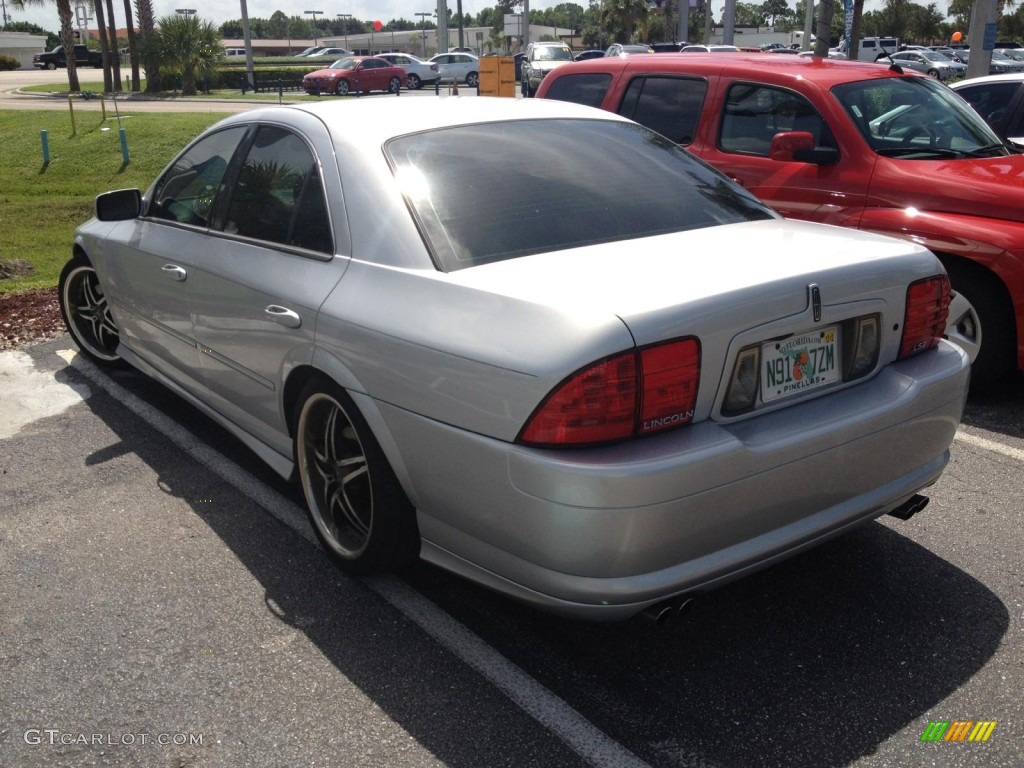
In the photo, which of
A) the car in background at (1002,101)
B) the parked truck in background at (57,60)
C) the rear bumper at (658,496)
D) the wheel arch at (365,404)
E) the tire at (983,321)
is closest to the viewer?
the rear bumper at (658,496)

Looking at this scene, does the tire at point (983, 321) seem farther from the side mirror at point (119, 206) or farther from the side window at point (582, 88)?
the side mirror at point (119, 206)

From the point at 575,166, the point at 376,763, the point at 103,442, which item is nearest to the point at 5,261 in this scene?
the point at 103,442

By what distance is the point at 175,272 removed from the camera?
4.45 metres

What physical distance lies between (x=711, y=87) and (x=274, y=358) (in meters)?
3.99

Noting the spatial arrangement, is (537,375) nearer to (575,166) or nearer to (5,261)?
(575,166)

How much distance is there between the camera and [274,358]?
3.71m

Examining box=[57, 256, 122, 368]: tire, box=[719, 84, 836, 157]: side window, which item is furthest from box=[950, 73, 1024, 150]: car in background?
box=[57, 256, 122, 368]: tire

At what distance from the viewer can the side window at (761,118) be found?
20.0 ft

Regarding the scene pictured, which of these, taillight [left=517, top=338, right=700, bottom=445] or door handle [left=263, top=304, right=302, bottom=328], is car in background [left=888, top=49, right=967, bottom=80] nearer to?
door handle [left=263, top=304, right=302, bottom=328]

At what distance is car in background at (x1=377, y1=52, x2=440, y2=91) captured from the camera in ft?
146

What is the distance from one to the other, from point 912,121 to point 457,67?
1723 inches

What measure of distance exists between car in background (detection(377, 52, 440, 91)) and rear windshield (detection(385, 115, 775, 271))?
139 feet

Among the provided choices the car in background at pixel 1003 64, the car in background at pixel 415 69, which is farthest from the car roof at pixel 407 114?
the car in background at pixel 415 69

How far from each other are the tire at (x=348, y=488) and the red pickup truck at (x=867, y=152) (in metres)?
3.41
